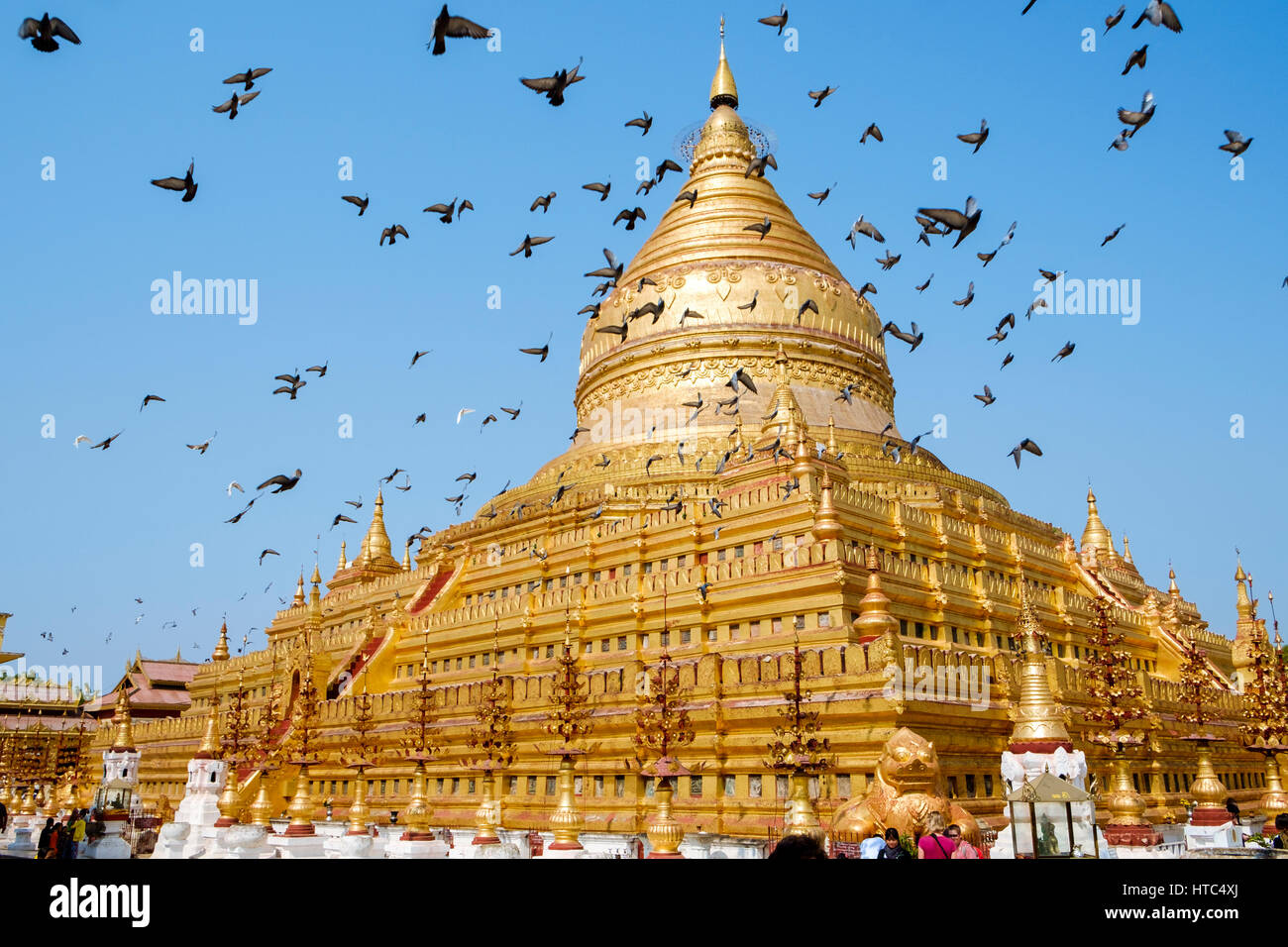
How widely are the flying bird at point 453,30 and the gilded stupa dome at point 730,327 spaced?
28.5 meters

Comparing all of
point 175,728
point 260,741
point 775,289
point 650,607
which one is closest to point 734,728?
point 650,607

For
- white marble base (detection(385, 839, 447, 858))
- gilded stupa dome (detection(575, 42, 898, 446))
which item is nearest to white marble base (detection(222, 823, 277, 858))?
white marble base (detection(385, 839, 447, 858))

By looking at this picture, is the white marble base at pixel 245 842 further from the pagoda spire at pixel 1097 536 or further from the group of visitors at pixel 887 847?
the pagoda spire at pixel 1097 536

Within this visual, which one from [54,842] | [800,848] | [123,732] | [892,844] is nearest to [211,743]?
[123,732]

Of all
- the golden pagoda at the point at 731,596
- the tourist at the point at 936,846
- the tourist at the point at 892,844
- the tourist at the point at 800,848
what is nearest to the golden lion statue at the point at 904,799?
the golden pagoda at the point at 731,596

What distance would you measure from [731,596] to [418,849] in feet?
36.0

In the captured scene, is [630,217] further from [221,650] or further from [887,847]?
[221,650]

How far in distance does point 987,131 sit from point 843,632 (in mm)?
12174

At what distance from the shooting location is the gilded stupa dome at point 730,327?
44.5 m

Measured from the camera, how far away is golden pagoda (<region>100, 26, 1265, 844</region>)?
2491cm

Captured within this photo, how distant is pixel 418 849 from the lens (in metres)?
21.8
